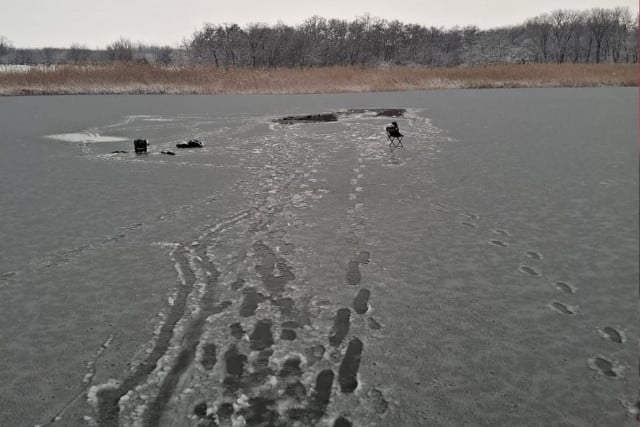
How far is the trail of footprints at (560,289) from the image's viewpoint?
2.53 metres

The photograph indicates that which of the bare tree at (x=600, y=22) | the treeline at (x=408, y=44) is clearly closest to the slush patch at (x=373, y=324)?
the treeline at (x=408, y=44)

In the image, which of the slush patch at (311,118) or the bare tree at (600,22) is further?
the bare tree at (600,22)

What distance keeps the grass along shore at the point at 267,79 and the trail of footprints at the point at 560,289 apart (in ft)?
70.0

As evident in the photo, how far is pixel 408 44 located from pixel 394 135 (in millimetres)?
86029

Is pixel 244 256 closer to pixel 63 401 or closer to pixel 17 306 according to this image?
pixel 17 306

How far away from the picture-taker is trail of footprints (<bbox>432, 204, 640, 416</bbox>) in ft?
8.29

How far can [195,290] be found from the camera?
3.58 meters

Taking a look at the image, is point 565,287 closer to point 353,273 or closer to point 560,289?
point 560,289

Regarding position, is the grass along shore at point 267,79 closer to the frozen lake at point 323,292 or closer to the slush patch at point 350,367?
the frozen lake at point 323,292

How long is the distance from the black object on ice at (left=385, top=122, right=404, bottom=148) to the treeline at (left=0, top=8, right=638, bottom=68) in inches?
2344

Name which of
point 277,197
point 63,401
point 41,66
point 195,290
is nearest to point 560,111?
point 277,197

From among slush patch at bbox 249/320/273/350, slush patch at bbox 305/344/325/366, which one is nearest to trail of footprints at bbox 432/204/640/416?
slush patch at bbox 305/344/325/366

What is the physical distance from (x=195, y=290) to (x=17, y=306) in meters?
1.19

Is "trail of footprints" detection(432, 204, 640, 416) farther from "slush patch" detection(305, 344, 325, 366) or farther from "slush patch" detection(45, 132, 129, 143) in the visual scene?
"slush patch" detection(45, 132, 129, 143)
